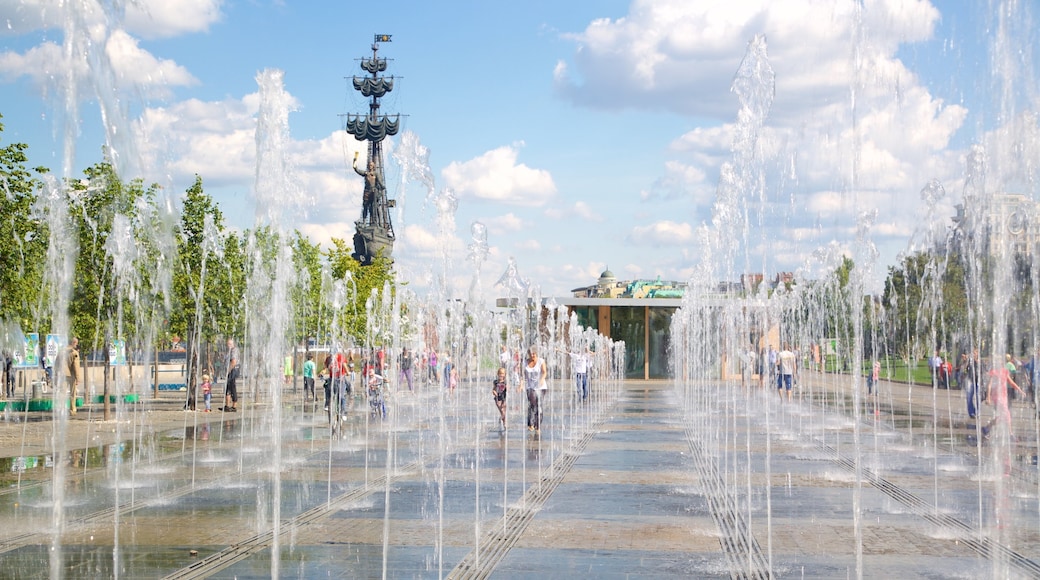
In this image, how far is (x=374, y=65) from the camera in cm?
10612

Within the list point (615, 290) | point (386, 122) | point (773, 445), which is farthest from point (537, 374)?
point (615, 290)

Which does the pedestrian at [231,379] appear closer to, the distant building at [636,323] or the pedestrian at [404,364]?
the pedestrian at [404,364]

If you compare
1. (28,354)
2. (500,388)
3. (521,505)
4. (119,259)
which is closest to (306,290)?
(28,354)

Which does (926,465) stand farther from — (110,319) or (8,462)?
(110,319)

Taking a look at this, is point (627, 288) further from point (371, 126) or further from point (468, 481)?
point (468, 481)

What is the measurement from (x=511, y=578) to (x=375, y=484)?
18.2 ft

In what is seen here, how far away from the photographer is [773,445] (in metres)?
18.6

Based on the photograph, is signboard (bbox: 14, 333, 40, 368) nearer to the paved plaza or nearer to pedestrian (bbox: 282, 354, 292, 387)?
the paved plaza

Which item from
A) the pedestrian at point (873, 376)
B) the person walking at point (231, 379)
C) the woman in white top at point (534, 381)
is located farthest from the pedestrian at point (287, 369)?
the woman in white top at point (534, 381)

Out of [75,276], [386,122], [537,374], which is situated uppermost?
[386,122]

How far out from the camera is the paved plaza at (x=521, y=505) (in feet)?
27.2

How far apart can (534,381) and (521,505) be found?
8414 millimetres

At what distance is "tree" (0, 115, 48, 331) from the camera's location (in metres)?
17.7

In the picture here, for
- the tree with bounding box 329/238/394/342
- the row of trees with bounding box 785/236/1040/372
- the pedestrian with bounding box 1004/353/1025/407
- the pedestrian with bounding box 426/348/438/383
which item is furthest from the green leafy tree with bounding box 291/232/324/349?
the pedestrian with bounding box 1004/353/1025/407
